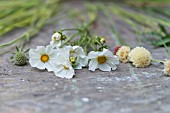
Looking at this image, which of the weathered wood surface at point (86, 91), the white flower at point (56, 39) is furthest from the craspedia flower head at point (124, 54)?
the white flower at point (56, 39)

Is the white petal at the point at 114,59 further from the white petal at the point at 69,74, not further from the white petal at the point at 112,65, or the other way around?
the white petal at the point at 69,74

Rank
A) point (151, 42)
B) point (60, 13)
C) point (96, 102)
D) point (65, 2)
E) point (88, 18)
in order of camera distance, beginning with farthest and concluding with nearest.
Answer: point (65, 2) < point (60, 13) < point (88, 18) < point (151, 42) < point (96, 102)

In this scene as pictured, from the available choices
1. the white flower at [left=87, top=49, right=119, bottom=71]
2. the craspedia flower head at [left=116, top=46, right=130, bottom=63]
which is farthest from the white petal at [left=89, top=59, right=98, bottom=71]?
the craspedia flower head at [left=116, top=46, right=130, bottom=63]

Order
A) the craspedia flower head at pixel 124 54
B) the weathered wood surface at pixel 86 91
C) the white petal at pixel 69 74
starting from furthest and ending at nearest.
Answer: the craspedia flower head at pixel 124 54 < the white petal at pixel 69 74 < the weathered wood surface at pixel 86 91

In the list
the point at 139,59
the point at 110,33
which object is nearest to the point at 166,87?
the point at 139,59

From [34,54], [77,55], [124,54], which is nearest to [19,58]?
[34,54]

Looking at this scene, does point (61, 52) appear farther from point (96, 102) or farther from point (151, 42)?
point (151, 42)

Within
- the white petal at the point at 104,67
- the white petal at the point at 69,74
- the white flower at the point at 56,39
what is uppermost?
the white flower at the point at 56,39

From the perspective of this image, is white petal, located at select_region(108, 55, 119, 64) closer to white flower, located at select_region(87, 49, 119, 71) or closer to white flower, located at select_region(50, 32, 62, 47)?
white flower, located at select_region(87, 49, 119, 71)
